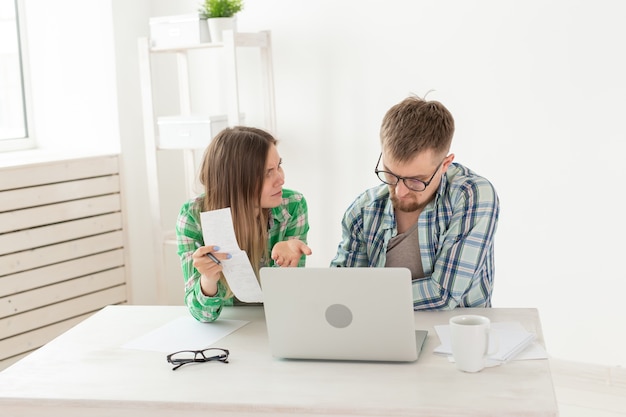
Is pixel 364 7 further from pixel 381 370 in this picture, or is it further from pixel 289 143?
pixel 381 370

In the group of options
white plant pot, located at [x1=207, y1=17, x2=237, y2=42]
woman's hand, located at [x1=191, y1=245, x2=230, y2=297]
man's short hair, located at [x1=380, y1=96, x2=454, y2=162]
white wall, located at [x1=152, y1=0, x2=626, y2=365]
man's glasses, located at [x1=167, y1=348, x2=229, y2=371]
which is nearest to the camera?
man's glasses, located at [x1=167, y1=348, x2=229, y2=371]

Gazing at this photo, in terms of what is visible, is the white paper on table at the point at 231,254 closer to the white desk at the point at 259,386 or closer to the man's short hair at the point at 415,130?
the white desk at the point at 259,386

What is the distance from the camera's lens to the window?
13.0 feet

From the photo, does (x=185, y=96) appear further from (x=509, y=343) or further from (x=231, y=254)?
(x=509, y=343)

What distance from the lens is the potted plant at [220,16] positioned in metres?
3.59

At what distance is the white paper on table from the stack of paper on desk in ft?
1.52

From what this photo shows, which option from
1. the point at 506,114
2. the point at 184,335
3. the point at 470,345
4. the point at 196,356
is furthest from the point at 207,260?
the point at 506,114

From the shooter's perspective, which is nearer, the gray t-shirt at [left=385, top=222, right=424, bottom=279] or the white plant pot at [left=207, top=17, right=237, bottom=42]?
the gray t-shirt at [left=385, top=222, right=424, bottom=279]

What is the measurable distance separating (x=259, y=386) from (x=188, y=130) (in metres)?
2.30

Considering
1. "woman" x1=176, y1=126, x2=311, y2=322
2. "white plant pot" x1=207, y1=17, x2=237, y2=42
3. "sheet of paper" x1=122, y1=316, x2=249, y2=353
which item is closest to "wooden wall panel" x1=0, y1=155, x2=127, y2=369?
"white plant pot" x1=207, y1=17, x2=237, y2=42

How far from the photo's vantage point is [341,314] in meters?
1.63

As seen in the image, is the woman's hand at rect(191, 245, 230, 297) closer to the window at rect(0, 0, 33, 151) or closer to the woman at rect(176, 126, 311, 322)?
the woman at rect(176, 126, 311, 322)

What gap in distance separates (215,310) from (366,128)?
1.78 metres

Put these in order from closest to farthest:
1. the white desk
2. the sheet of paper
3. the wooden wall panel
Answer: the white desk → the sheet of paper → the wooden wall panel
